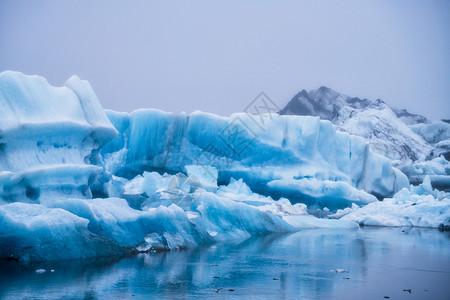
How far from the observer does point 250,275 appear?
5445mm

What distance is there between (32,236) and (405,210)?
31.9 feet

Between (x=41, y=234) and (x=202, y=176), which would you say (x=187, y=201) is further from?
(x=41, y=234)

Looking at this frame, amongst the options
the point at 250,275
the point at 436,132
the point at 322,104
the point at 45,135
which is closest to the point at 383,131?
the point at 436,132

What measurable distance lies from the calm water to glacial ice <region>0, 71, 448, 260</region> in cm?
46

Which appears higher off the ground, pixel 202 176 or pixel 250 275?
pixel 202 176

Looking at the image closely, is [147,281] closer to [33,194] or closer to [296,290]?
[296,290]

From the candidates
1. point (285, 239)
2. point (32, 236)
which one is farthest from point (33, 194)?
point (285, 239)

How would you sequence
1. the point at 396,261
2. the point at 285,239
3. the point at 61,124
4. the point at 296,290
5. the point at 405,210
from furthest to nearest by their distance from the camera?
the point at 405,210, the point at 285,239, the point at 61,124, the point at 396,261, the point at 296,290

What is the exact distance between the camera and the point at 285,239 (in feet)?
30.5

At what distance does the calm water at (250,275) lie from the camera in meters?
4.50

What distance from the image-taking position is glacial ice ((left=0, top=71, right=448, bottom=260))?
6551mm

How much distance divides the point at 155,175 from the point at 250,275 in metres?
7.61

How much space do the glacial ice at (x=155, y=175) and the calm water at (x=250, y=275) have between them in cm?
46

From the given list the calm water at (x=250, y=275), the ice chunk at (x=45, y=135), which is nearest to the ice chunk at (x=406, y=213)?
the calm water at (x=250, y=275)
